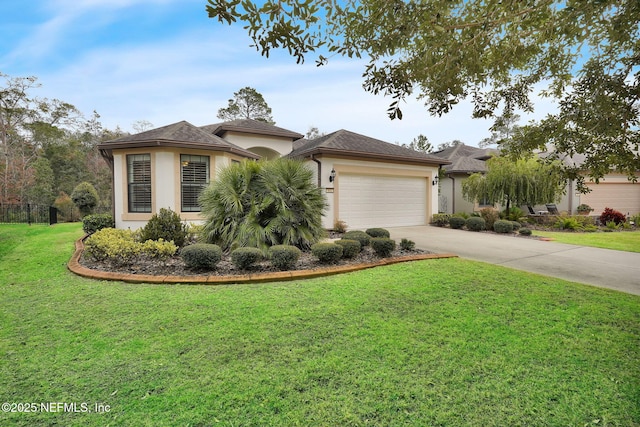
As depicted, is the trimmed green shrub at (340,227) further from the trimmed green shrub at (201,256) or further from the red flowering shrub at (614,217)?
the red flowering shrub at (614,217)

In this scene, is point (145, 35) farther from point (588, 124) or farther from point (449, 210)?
point (449, 210)

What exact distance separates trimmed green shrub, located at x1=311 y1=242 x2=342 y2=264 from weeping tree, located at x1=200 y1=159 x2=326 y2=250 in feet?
3.19

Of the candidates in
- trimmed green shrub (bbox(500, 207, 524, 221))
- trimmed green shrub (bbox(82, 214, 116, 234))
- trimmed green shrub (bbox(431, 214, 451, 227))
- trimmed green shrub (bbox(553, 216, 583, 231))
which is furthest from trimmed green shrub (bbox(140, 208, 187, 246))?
trimmed green shrub (bbox(553, 216, 583, 231))

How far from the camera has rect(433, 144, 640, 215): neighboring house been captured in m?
16.8

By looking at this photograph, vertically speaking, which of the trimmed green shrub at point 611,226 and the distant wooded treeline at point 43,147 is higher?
the distant wooded treeline at point 43,147

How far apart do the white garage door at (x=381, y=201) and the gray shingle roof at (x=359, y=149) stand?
2.99ft

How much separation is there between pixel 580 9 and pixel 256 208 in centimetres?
558

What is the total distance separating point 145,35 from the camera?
8.05m

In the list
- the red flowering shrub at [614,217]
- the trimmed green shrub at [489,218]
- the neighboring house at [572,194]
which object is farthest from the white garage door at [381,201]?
the red flowering shrub at [614,217]

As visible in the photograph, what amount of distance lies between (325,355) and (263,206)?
170 inches

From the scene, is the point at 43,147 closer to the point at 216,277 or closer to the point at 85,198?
the point at 85,198

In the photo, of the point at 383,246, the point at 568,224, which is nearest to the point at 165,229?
the point at 383,246

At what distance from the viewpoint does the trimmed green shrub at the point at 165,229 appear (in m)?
6.57

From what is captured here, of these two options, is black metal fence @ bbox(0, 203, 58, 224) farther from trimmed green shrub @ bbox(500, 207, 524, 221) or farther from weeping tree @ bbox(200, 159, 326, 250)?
trimmed green shrub @ bbox(500, 207, 524, 221)
